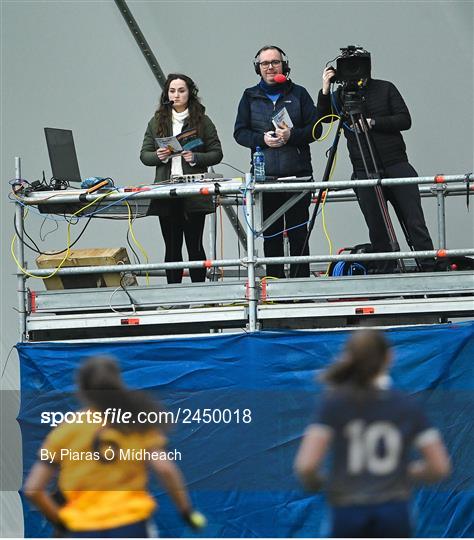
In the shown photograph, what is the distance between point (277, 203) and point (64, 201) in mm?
1157

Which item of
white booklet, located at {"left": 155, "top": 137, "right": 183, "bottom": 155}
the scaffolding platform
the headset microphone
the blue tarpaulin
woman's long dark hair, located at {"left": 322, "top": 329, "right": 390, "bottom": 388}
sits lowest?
the blue tarpaulin

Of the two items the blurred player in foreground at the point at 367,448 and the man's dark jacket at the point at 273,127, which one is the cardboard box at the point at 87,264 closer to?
the man's dark jacket at the point at 273,127

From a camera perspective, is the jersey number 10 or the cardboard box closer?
the jersey number 10

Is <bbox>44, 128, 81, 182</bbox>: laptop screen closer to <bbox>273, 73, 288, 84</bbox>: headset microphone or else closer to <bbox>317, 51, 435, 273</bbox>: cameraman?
<bbox>273, 73, 288, 84</bbox>: headset microphone

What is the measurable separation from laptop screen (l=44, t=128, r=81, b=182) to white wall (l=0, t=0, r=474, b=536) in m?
1.61

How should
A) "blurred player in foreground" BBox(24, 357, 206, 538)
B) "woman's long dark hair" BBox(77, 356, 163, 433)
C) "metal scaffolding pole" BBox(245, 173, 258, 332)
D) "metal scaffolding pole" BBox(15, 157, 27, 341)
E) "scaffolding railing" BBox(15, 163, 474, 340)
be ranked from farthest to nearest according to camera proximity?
"metal scaffolding pole" BBox(15, 157, 27, 341) → "metal scaffolding pole" BBox(245, 173, 258, 332) → "scaffolding railing" BBox(15, 163, 474, 340) → "woman's long dark hair" BBox(77, 356, 163, 433) → "blurred player in foreground" BBox(24, 357, 206, 538)

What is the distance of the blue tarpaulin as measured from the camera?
7055 millimetres

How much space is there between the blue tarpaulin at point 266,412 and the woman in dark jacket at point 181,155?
63cm

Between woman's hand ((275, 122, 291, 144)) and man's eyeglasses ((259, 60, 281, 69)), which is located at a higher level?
man's eyeglasses ((259, 60, 281, 69))

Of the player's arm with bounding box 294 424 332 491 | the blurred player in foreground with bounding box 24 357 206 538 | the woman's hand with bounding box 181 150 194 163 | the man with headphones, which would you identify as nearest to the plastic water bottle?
the man with headphones

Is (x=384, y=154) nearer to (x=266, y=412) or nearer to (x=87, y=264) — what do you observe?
(x=266, y=412)

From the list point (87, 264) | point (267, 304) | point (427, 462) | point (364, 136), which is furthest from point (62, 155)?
point (427, 462)

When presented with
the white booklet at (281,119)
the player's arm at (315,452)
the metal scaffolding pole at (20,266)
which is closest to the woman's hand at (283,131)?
the white booklet at (281,119)

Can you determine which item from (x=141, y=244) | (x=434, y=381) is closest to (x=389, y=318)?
(x=434, y=381)
